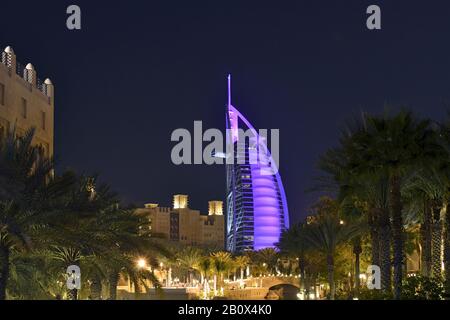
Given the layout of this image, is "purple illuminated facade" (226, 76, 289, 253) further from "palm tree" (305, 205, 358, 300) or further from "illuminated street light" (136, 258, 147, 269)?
"illuminated street light" (136, 258, 147, 269)

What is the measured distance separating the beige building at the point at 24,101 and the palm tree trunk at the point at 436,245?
1723 centimetres

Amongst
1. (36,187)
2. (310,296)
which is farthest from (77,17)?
(310,296)

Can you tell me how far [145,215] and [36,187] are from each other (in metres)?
11.3

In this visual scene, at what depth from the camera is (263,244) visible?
16138 centimetres

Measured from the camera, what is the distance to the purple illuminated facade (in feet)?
536

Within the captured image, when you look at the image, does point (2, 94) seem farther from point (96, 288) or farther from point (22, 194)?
point (22, 194)

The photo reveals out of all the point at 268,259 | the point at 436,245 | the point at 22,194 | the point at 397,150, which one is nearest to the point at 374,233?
the point at 436,245

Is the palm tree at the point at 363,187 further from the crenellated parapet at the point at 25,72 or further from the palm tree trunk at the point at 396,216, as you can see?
the crenellated parapet at the point at 25,72

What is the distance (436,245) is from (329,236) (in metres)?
13.1

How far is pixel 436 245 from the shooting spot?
99.1 feet

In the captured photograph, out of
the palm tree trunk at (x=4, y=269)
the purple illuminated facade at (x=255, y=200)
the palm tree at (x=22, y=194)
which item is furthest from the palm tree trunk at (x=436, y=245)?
the purple illuminated facade at (x=255, y=200)

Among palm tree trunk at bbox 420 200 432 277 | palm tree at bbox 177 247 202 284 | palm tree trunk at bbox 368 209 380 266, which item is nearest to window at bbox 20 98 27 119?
palm tree trunk at bbox 368 209 380 266

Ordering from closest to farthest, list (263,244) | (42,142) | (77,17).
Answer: (77,17) < (42,142) < (263,244)
